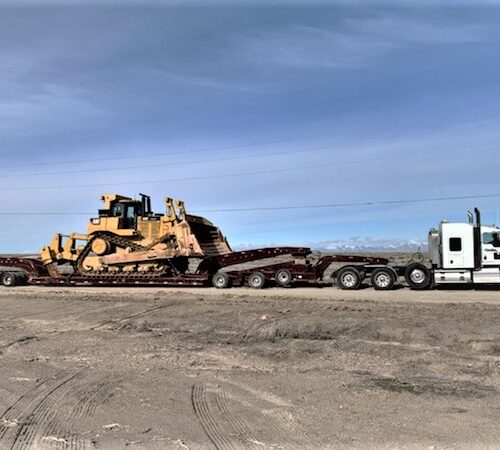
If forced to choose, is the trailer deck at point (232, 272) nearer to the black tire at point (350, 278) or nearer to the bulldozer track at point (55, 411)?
the black tire at point (350, 278)

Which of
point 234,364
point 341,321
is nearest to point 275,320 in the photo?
point 341,321

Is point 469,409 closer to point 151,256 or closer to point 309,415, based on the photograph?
point 309,415

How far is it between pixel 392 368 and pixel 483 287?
707 inches

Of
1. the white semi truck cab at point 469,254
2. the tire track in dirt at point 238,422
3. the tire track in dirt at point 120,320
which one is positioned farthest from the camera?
Answer: the white semi truck cab at point 469,254

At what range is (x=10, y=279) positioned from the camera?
96.1 ft

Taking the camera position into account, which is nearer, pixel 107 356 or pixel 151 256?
pixel 107 356

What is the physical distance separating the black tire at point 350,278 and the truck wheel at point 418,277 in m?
2.00

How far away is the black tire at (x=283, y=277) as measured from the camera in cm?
2492

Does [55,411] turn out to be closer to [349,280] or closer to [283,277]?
[349,280]

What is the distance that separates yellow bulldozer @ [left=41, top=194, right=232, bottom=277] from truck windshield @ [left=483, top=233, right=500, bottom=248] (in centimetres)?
1228

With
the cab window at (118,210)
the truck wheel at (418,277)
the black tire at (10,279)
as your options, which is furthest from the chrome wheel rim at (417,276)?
the black tire at (10,279)

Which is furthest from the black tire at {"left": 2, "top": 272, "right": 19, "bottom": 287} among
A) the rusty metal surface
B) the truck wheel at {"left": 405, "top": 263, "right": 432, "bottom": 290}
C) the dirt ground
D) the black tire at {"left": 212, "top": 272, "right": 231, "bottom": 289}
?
the truck wheel at {"left": 405, "top": 263, "right": 432, "bottom": 290}

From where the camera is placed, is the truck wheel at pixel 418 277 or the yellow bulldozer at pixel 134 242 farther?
the yellow bulldozer at pixel 134 242

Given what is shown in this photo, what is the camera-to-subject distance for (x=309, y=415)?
21.0 ft
